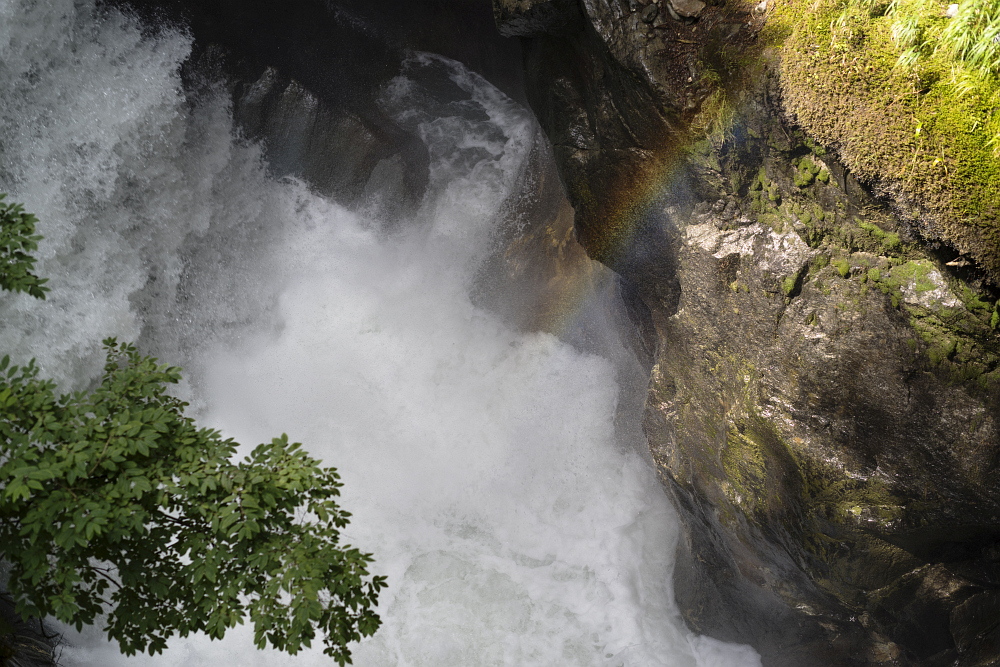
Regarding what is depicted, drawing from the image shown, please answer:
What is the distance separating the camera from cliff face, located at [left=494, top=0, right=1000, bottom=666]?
3.71 meters

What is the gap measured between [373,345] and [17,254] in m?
6.09

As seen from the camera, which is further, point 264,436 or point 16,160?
point 264,436

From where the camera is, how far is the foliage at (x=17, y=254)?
2559mm

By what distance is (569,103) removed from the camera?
17.9 ft

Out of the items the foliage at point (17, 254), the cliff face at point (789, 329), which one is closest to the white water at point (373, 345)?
the cliff face at point (789, 329)

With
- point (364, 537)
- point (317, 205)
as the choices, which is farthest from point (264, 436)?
point (317, 205)

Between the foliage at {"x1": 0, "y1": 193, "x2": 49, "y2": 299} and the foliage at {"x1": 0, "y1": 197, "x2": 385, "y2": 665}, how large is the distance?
1.21ft

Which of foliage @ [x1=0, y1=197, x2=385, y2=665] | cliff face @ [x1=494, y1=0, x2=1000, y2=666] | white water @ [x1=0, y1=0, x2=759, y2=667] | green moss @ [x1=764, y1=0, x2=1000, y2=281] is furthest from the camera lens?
white water @ [x1=0, y1=0, x2=759, y2=667]

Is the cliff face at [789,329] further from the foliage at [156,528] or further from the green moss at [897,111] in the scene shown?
the foliage at [156,528]

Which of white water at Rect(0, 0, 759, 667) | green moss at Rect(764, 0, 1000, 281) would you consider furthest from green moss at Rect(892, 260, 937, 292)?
white water at Rect(0, 0, 759, 667)

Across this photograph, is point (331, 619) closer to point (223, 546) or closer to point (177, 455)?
point (223, 546)

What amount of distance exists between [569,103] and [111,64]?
5.55 metres

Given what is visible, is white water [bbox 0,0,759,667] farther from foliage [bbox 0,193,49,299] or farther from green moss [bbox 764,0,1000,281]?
→ foliage [bbox 0,193,49,299]

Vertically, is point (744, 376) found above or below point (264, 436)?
above
